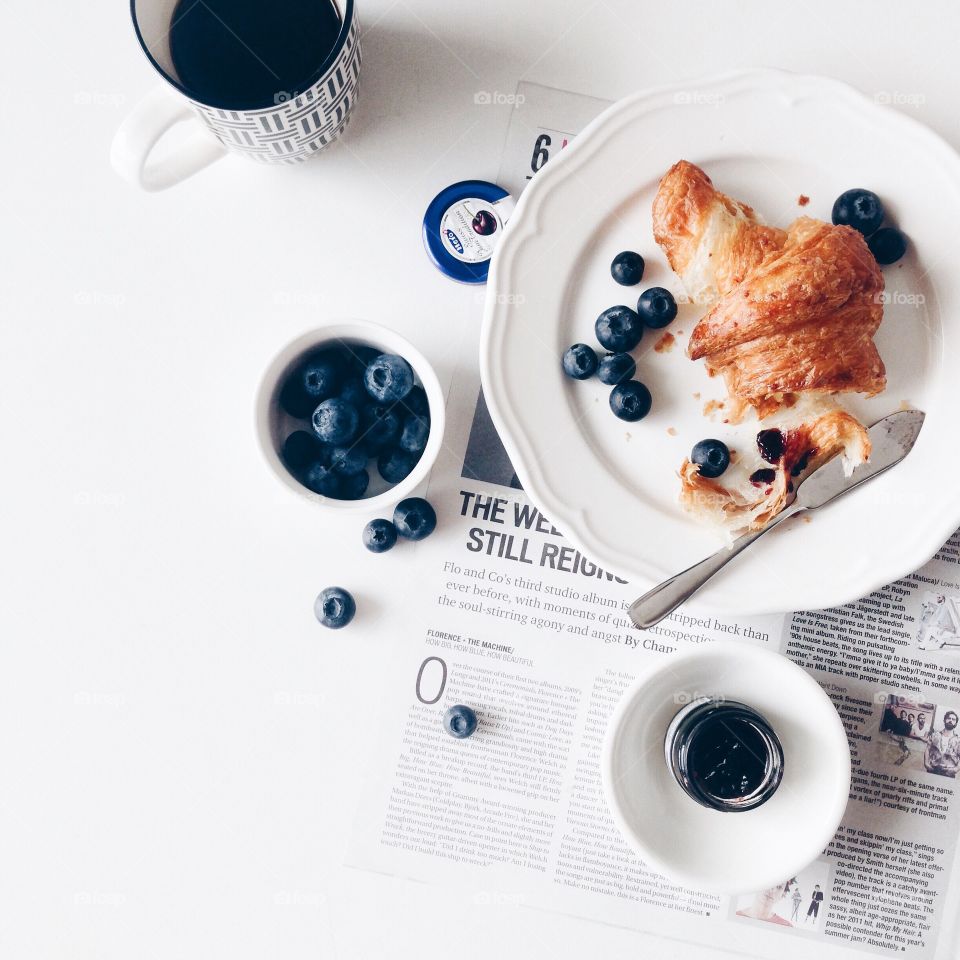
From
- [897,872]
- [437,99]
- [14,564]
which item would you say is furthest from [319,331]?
[897,872]

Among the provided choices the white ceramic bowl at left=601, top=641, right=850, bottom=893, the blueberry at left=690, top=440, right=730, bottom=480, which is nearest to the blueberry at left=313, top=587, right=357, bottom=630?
the white ceramic bowl at left=601, top=641, right=850, bottom=893

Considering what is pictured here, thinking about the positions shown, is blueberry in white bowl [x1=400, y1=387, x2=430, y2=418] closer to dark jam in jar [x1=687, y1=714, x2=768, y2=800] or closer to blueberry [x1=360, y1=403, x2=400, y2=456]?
blueberry [x1=360, y1=403, x2=400, y2=456]

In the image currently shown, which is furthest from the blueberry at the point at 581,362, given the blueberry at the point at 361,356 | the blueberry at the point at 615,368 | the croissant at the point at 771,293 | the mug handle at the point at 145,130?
the mug handle at the point at 145,130

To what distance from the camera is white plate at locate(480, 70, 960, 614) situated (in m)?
0.97

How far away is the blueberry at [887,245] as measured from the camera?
97cm

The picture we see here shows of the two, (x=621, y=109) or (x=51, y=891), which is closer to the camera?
(x=621, y=109)

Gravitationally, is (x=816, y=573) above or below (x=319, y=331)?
below

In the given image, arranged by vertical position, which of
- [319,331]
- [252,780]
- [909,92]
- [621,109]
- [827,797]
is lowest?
[252,780]

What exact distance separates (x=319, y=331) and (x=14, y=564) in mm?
521

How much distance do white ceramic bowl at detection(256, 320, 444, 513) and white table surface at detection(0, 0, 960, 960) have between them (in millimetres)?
85

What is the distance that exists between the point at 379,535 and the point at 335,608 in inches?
4.1

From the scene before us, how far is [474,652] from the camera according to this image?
3.47 ft

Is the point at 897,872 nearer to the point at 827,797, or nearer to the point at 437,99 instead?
the point at 827,797

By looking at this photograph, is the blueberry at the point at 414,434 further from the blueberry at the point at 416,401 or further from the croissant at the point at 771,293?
the croissant at the point at 771,293
